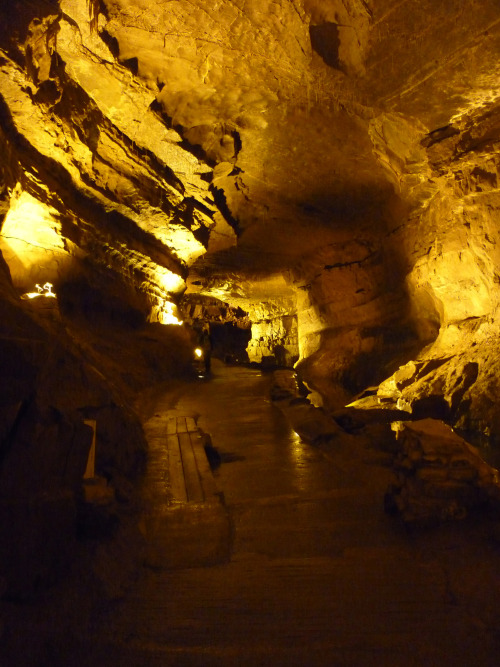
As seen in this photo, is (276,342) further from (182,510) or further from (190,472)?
(182,510)

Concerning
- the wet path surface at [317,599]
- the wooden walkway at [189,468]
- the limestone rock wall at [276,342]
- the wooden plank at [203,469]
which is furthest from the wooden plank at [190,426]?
the limestone rock wall at [276,342]

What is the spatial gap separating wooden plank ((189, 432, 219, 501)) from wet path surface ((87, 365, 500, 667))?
26 centimetres

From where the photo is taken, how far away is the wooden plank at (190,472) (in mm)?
4145

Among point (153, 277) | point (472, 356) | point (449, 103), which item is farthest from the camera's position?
point (153, 277)

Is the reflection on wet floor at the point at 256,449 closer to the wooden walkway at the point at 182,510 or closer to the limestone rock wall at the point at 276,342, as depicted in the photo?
the wooden walkway at the point at 182,510

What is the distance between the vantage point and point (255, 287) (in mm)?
21969

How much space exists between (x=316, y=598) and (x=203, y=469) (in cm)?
242

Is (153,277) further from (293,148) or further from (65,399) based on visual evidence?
(65,399)

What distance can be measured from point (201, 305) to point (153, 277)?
18.1m

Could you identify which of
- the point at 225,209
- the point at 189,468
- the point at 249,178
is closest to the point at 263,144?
the point at 249,178

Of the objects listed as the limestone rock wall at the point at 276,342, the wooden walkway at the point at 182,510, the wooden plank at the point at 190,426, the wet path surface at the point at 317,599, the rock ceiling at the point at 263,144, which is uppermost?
the rock ceiling at the point at 263,144

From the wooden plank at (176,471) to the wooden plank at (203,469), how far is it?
0.20 meters

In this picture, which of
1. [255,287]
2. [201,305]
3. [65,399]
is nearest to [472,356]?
[65,399]

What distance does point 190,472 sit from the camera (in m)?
4.72
